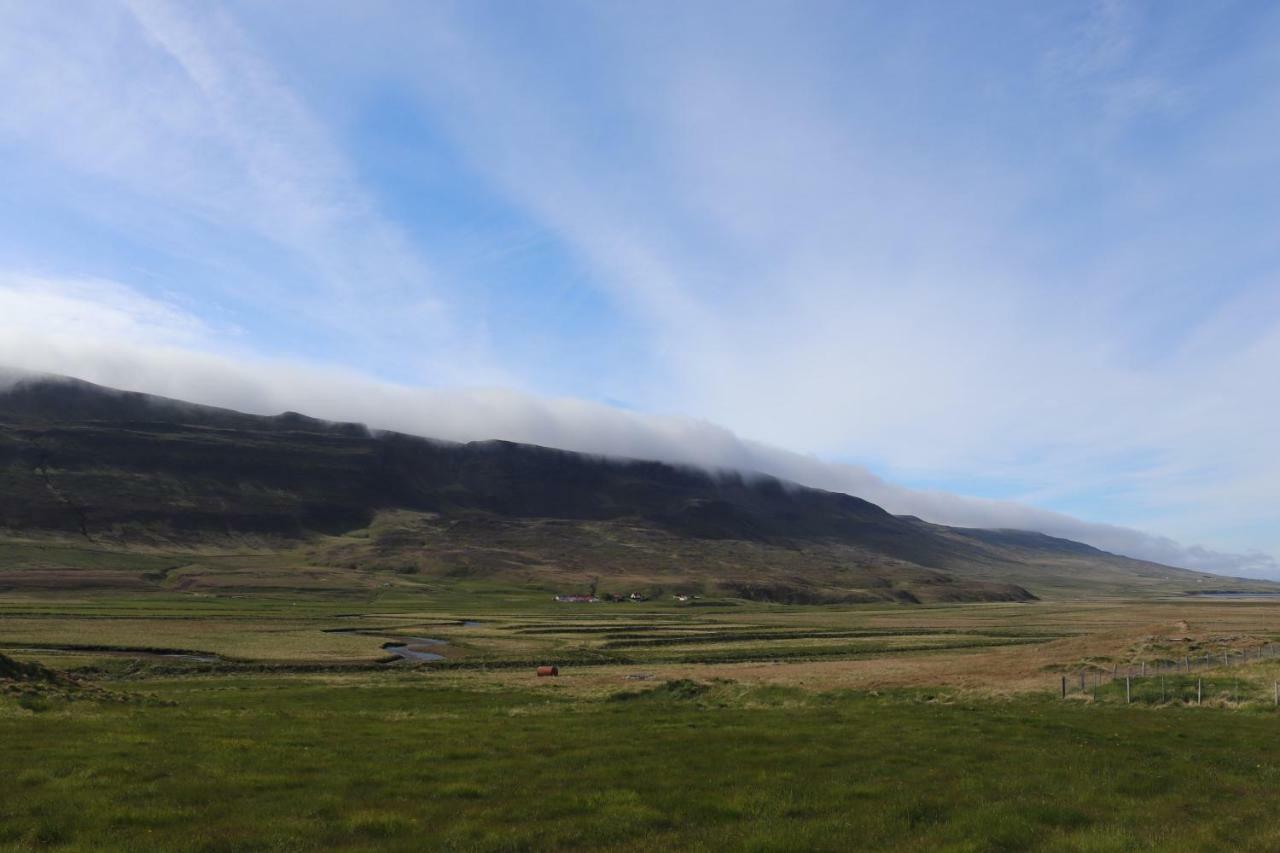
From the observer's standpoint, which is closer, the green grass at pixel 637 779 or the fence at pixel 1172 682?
the green grass at pixel 637 779

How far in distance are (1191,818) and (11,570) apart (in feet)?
823

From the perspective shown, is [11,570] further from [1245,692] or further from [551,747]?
[1245,692]

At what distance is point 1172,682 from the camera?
142 ft

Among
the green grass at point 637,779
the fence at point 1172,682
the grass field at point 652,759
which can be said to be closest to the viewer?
the green grass at point 637,779

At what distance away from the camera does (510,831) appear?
15930mm

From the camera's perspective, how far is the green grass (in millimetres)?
15805

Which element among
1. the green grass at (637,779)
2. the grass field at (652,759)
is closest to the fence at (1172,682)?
the grass field at (652,759)

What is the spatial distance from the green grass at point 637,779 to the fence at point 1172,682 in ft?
16.2

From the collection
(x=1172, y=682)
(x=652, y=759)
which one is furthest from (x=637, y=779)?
(x=1172, y=682)

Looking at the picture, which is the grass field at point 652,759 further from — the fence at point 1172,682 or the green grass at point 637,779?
the fence at point 1172,682

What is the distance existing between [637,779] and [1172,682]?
3721cm

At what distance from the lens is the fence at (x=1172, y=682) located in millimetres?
39719

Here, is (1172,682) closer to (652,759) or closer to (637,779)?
(652,759)

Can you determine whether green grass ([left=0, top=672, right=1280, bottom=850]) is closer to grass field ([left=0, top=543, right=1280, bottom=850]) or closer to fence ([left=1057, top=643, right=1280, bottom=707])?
grass field ([left=0, top=543, right=1280, bottom=850])
